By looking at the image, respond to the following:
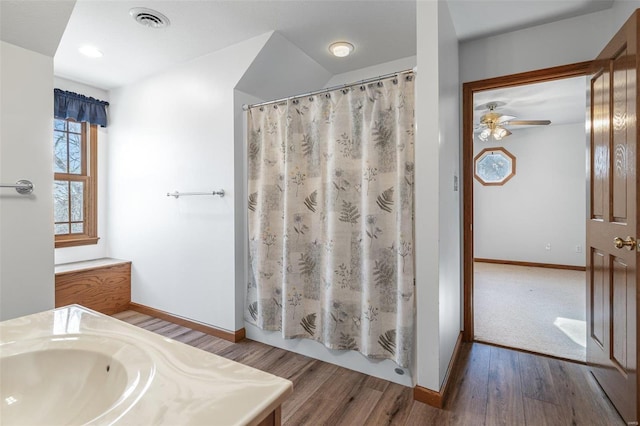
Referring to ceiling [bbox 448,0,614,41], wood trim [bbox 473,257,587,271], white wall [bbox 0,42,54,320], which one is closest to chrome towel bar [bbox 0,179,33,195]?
white wall [bbox 0,42,54,320]

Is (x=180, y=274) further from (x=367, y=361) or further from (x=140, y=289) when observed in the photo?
(x=367, y=361)

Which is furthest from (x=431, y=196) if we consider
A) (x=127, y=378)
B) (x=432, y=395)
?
(x=127, y=378)

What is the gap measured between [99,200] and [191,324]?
1.84m

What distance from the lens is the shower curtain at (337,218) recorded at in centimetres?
185

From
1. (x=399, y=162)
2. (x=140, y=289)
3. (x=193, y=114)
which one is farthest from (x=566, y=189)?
(x=140, y=289)

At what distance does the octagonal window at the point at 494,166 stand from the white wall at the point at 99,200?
19.2 ft

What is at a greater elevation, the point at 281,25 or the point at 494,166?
the point at 281,25

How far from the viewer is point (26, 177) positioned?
1.63 meters

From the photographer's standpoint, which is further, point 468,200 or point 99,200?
point 99,200

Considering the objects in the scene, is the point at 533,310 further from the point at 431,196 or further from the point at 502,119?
the point at 431,196

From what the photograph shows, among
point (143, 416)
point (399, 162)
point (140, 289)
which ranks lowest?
point (140, 289)

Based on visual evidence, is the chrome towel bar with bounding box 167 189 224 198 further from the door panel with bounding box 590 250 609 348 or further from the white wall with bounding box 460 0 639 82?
the door panel with bounding box 590 250 609 348

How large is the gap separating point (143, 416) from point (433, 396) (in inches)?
63.8

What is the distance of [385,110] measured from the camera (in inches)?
75.9
